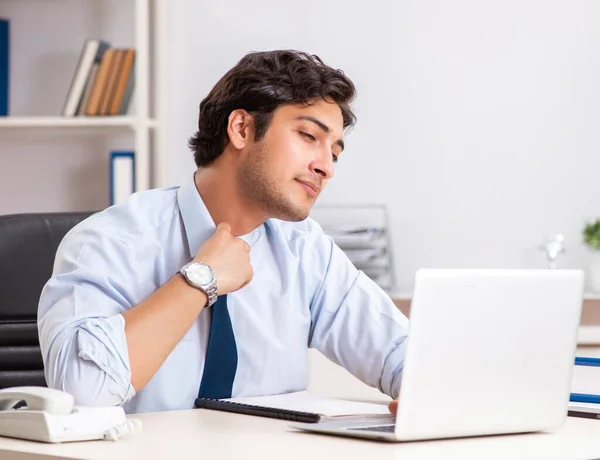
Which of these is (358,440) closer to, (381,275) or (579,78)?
(381,275)

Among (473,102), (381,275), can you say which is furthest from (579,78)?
(381,275)

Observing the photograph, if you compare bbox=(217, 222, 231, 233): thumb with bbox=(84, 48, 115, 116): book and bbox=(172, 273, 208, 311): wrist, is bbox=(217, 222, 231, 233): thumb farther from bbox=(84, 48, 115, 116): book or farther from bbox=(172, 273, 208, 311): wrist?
bbox=(84, 48, 115, 116): book

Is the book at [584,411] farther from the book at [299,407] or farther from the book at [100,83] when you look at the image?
the book at [100,83]

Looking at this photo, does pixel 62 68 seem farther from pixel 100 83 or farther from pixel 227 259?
pixel 227 259

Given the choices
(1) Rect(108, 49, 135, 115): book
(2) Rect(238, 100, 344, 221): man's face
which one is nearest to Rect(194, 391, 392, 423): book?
(2) Rect(238, 100, 344, 221): man's face

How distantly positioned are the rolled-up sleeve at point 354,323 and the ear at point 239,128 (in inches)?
9.4

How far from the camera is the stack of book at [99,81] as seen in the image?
10.5 feet

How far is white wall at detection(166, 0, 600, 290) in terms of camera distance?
312cm

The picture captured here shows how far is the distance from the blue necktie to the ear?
0.32m

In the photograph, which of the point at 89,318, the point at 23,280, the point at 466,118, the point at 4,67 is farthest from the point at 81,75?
the point at 89,318

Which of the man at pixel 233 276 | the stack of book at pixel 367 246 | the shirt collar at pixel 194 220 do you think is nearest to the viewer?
the man at pixel 233 276

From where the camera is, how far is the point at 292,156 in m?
1.74

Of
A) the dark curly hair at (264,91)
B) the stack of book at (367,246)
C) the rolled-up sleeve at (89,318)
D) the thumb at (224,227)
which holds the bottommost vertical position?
the stack of book at (367,246)

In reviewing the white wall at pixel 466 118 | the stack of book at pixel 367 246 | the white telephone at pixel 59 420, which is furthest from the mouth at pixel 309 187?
the white wall at pixel 466 118
